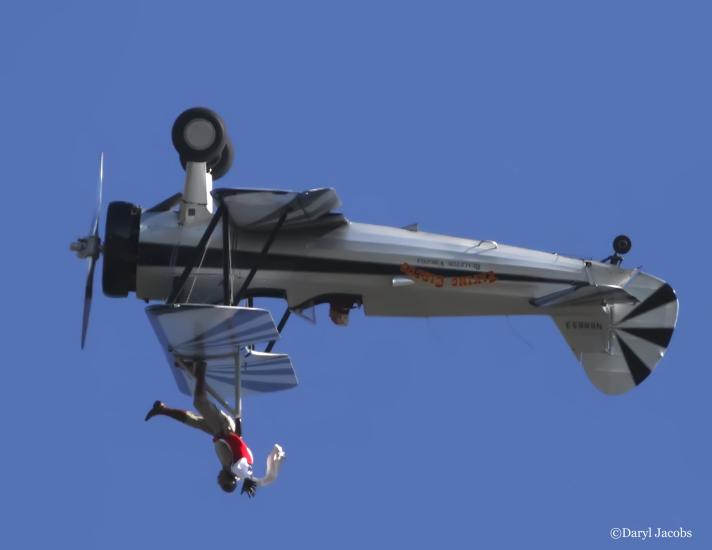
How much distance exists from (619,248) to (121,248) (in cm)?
660

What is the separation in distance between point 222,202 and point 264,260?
0.95 metres

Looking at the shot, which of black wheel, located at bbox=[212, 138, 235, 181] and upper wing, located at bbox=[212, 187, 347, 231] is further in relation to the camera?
black wheel, located at bbox=[212, 138, 235, 181]

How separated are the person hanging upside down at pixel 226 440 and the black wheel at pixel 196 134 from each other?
259 centimetres

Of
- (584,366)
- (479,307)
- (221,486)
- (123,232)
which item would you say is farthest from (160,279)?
(584,366)

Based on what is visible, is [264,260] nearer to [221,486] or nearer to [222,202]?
[222,202]

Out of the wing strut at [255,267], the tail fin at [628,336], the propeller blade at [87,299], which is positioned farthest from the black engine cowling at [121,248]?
the tail fin at [628,336]

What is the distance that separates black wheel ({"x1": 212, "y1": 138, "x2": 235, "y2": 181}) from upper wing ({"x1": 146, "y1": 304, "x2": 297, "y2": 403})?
226cm

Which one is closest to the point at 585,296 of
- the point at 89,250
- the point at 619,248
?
the point at 619,248

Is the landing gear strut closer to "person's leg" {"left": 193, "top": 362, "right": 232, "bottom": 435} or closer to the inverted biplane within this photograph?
the inverted biplane

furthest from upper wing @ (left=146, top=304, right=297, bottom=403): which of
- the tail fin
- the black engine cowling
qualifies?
the tail fin

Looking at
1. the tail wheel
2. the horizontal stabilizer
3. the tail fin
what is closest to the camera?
the tail wheel

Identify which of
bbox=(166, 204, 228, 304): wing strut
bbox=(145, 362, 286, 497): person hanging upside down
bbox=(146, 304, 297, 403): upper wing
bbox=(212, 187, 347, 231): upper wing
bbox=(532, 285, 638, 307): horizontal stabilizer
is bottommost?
bbox=(145, 362, 286, 497): person hanging upside down

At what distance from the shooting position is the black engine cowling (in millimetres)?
20859

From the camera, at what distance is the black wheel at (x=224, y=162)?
21516mm
